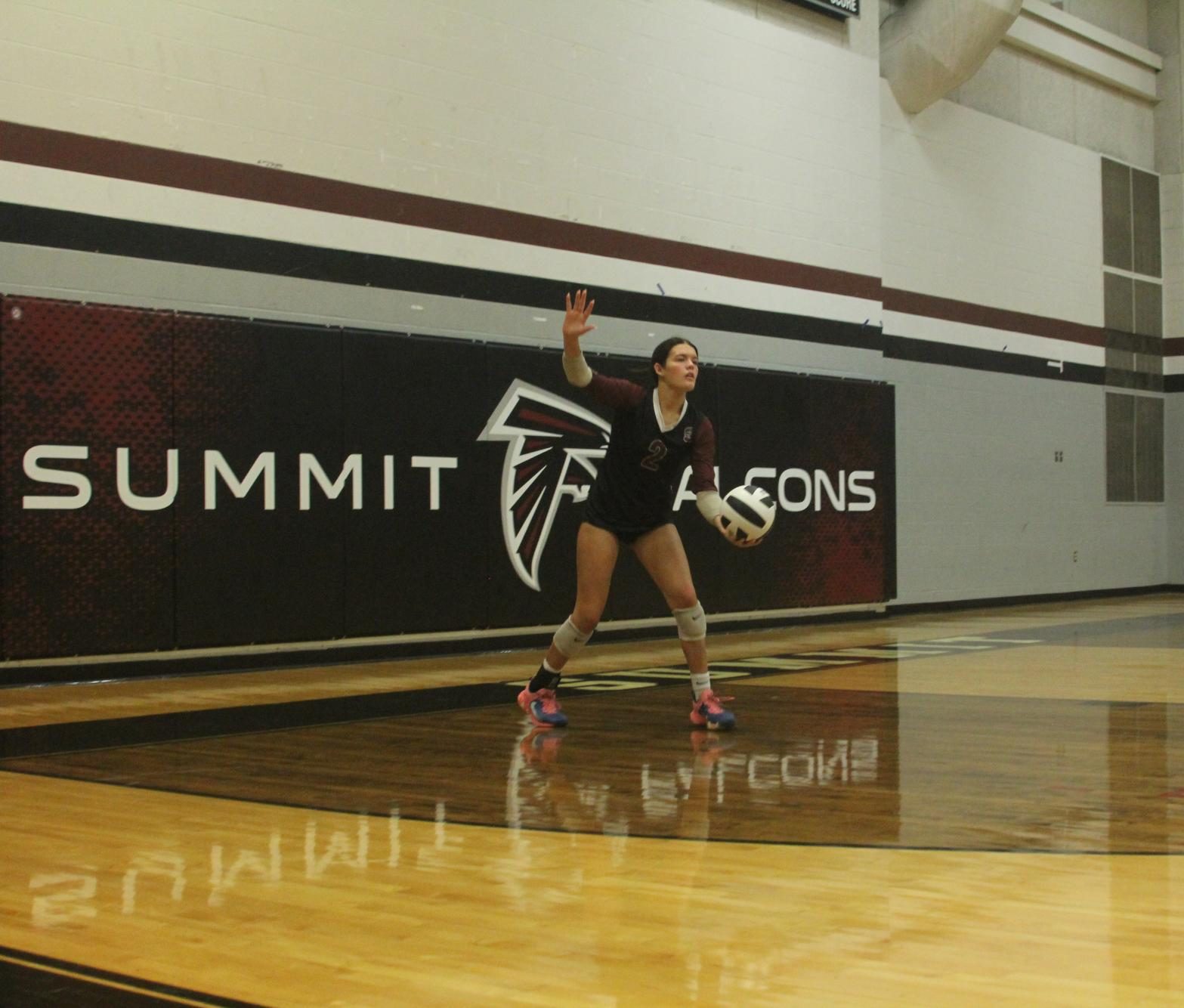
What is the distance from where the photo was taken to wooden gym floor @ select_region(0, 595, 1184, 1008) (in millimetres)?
3033

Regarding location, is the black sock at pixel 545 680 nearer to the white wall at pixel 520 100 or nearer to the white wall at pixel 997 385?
the white wall at pixel 520 100

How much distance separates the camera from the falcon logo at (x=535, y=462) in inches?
456

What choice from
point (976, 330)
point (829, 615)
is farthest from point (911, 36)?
point (829, 615)

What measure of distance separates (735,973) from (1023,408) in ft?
51.3

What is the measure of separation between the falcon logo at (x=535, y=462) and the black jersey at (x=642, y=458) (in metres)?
4.59

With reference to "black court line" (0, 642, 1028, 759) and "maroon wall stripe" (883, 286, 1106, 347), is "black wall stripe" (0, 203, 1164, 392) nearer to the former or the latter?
"maroon wall stripe" (883, 286, 1106, 347)

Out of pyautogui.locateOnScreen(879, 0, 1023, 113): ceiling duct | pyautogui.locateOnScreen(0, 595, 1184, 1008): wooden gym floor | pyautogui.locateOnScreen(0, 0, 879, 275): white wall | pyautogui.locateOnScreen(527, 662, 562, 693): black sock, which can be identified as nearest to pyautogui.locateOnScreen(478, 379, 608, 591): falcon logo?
pyautogui.locateOnScreen(0, 0, 879, 275): white wall

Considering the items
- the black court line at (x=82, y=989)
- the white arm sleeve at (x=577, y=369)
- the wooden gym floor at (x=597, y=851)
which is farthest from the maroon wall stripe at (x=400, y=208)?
the black court line at (x=82, y=989)

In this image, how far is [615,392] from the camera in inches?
262

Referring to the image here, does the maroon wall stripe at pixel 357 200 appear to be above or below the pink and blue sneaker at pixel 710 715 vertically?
above

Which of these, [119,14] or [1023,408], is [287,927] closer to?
[119,14]

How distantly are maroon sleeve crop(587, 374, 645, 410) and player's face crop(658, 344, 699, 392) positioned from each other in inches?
6.2

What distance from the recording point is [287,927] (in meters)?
3.41

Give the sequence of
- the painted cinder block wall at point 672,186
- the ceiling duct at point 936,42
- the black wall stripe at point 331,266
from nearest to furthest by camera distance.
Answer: the black wall stripe at point 331,266
the painted cinder block wall at point 672,186
the ceiling duct at point 936,42
